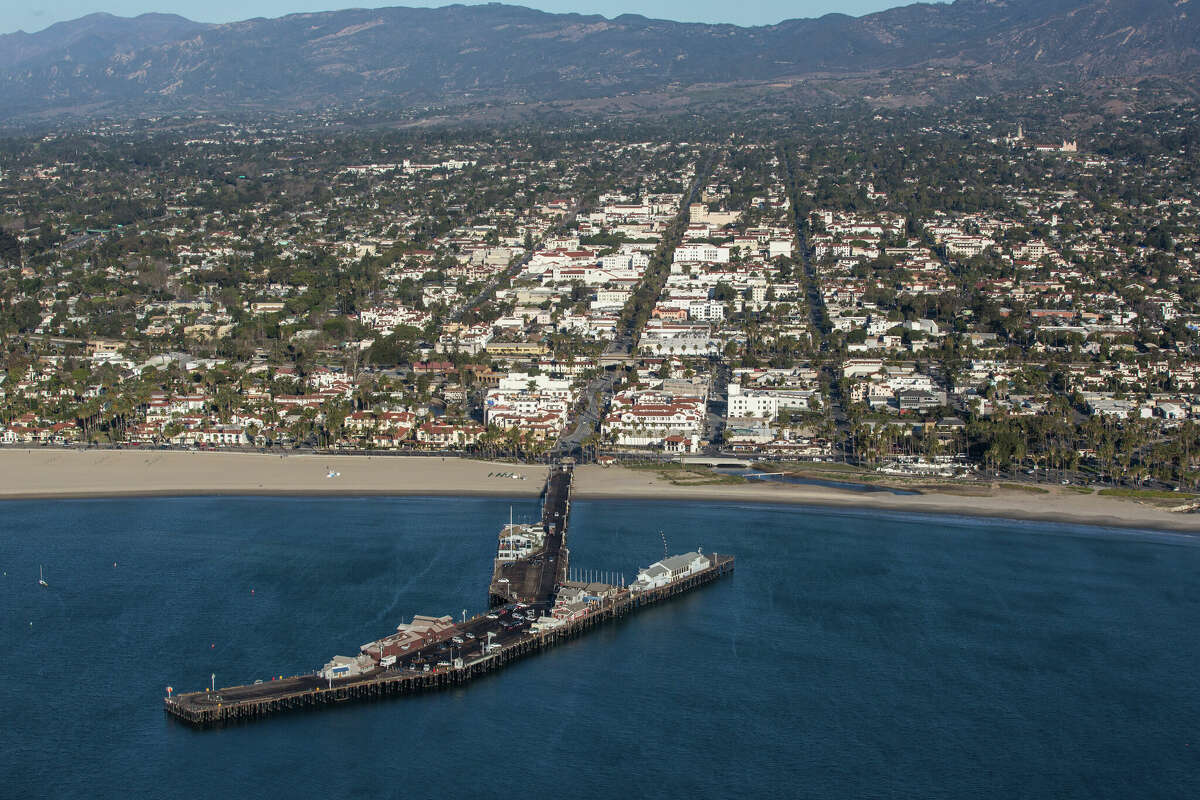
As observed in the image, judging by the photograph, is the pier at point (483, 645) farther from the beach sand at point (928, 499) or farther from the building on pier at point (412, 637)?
the beach sand at point (928, 499)

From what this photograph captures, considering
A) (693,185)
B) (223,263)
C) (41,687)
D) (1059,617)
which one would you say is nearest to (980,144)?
(693,185)

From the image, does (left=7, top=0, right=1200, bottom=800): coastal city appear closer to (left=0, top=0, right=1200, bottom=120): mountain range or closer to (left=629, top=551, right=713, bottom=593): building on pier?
(left=629, top=551, right=713, bottom=593): building on pier

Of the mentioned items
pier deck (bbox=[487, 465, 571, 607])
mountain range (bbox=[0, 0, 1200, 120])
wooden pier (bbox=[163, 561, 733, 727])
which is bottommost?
wooden pier (bbox=[163, 561, 733, 727])

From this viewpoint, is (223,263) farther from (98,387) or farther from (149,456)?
(149,456)

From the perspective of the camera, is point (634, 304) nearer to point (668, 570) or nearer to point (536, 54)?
point (668, 570)

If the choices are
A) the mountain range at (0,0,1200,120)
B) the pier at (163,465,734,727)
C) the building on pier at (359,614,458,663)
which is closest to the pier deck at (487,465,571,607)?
the pier at (163,465,734,727)

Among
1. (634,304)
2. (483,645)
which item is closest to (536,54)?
(634,304)
